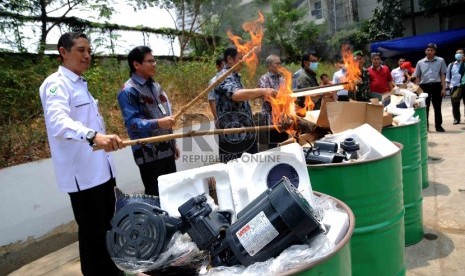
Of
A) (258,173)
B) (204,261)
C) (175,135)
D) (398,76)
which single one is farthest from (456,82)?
(204,261)

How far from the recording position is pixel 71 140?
2.26 metres

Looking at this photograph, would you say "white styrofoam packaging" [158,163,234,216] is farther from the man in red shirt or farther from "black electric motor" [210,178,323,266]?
the man in red shirt

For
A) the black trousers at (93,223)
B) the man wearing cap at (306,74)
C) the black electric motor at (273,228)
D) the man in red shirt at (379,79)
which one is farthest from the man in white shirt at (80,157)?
the man in red shirt at (379,79)

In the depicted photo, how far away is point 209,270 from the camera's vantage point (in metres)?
1.25

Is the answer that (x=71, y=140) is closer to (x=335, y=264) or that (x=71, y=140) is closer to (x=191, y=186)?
(x=191, y=186)

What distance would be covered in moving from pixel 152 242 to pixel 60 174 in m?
1.38

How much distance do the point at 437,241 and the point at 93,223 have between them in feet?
8.88

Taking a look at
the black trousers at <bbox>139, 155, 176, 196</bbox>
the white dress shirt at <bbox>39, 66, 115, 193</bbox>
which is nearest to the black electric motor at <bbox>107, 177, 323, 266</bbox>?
the white dress shirt at <bbox>39, 66, 115, 193</bbox>

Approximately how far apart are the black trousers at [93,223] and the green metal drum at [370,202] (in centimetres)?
141

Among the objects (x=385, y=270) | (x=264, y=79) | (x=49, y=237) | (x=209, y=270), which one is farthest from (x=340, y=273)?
(x=49, y=237)

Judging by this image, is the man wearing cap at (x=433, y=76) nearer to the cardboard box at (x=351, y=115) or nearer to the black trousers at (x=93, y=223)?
the cardboard box at (x=351, y=115)

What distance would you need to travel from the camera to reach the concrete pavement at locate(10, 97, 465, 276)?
2.69 meters

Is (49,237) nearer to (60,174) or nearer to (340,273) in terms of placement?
(60,174)

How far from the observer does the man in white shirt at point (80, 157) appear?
2.24 m
